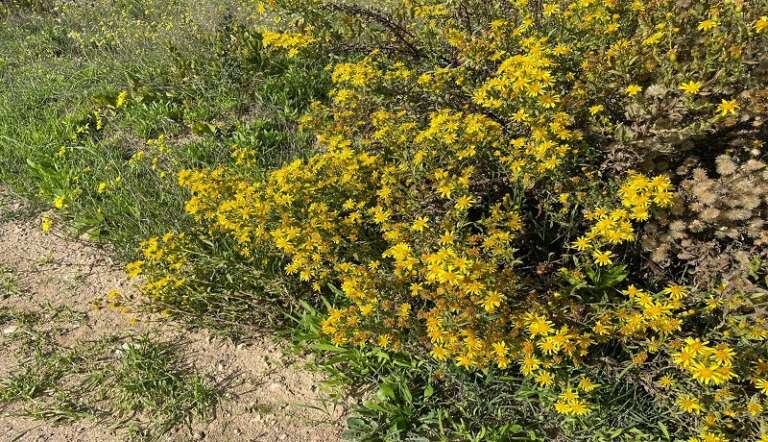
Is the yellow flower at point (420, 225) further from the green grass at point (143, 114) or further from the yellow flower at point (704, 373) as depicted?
the green grass at point (143, 114)

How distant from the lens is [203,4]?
6.61 metres

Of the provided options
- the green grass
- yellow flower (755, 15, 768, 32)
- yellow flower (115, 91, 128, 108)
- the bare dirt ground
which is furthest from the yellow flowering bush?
yellow flower (115, 91, 128, 108)

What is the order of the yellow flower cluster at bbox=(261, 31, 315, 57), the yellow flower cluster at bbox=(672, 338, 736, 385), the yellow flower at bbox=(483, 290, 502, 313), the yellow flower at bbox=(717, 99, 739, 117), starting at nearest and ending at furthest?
1. the yellow flower cluster at bbox=(672, 338, 736, 385)
2. the yellow flower at bbox=(483, 290, 502, 313)
3. the yellow flower at bbox=(717, 99, 739, 117)
4. the yellow flower cluster at bbox=(261, 31, 315, 57)

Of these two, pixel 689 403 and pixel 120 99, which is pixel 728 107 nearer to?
pixel 689 403

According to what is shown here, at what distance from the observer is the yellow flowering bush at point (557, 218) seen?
2104mm

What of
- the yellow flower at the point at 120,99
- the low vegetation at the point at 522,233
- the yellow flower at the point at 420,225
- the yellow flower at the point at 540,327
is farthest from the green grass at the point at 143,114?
the yellow flower at the point at 540,327

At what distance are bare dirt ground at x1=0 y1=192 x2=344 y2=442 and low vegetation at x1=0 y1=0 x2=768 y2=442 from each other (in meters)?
0.14

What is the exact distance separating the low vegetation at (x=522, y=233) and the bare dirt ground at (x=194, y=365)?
14 centimetres

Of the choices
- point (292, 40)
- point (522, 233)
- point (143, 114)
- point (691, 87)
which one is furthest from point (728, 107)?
point (143, 114)

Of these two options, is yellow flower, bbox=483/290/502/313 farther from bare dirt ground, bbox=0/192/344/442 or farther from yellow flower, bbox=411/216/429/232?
bare dirt ground, bbox=0/192/344/442

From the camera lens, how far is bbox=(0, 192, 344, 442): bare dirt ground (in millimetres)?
2682

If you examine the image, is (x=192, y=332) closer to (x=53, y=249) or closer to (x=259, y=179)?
(x=259, y=179)

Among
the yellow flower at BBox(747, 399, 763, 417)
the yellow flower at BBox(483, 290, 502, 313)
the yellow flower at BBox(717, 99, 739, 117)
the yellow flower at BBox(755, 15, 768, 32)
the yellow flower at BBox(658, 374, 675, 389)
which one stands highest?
the yellow flower at BBox(755, 15, 768, 32)

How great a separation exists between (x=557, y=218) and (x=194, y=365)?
1.99m
